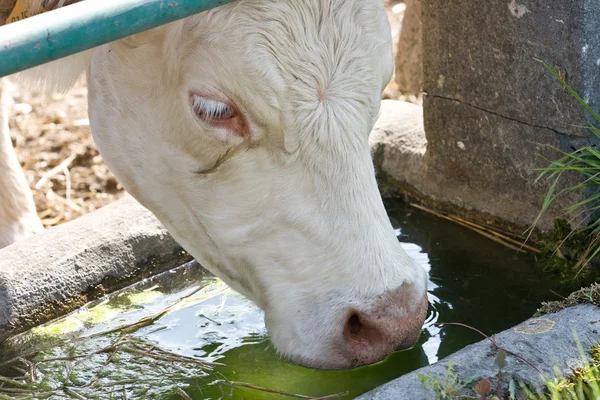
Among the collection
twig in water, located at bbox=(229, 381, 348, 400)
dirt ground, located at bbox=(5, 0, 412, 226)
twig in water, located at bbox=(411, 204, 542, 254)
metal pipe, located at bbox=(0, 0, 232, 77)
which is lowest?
twig in water, located at bbox=(411, 204, 542, 254)

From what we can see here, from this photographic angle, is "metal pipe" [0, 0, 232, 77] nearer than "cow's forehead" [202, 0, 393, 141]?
Yes

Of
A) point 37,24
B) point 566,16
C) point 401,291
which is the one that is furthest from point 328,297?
point 566,16

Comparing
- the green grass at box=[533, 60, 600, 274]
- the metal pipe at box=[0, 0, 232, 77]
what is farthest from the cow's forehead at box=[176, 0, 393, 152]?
the green grass at box=[533, 60, 600, 274]

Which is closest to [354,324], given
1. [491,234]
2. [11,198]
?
[491,234]

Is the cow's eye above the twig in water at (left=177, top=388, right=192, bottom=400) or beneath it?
above

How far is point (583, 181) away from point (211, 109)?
1656 mm

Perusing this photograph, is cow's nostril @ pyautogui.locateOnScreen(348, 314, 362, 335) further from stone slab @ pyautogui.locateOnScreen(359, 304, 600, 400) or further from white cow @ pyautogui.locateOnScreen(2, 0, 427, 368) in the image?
stone slab @ pyautogui.locateOnScreen(359, 304, 600, 400)

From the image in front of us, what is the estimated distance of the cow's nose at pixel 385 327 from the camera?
7.60 feet

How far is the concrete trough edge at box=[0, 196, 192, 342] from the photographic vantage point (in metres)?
3.32

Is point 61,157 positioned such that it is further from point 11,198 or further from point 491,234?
point 491,234

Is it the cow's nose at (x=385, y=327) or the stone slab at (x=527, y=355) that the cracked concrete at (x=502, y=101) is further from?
the cow's nose at (x=385, y=327)

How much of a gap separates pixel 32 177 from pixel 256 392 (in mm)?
2602

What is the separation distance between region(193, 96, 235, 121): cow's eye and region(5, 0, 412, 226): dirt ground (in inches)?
81.1

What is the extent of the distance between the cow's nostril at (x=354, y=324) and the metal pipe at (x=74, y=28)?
0.90m
